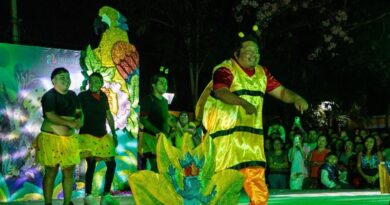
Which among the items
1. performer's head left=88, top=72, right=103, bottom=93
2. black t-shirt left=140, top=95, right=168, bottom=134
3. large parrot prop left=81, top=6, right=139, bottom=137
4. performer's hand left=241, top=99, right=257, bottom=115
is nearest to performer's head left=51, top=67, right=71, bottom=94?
performer's head left=88, top=72, right=103, bottom=93

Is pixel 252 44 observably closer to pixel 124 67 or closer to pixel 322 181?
pixel 124 67

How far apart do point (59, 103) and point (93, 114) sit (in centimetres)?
104

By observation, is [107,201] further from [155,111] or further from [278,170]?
[278,170]

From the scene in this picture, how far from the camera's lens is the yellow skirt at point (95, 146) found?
867 centimetres

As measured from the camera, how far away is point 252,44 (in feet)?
21.0

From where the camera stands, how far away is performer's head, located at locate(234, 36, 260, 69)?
6371 mm

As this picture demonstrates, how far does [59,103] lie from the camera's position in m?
7.70

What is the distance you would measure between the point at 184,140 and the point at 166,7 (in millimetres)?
15298

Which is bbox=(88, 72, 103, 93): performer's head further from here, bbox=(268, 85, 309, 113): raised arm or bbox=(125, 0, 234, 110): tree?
bbox=(125, 0, 234, 110): tree

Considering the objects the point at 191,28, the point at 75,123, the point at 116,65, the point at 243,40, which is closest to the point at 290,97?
the point at 243,40

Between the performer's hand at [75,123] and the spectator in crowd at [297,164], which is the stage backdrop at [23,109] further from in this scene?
the spectator in crowd at [297,164]

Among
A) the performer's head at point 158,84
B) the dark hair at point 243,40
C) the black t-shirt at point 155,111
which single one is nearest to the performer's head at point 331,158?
the black t-shirt at point 155,111

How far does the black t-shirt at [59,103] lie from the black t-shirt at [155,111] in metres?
1.55

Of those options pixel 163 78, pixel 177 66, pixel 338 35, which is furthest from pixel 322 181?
pixel 177 66
